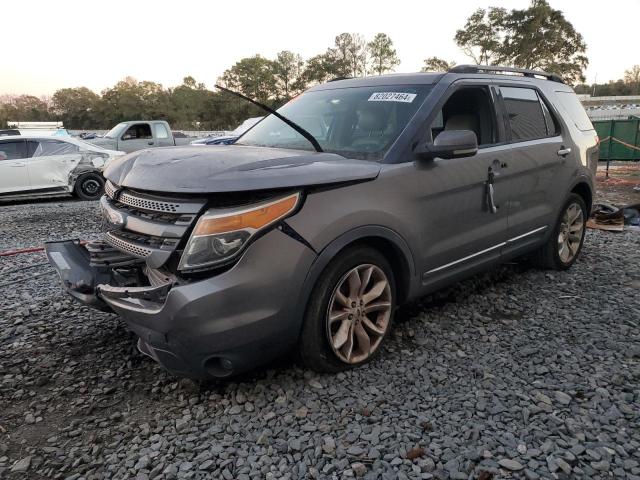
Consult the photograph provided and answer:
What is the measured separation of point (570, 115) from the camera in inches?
183

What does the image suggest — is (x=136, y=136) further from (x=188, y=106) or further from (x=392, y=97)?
(x=188, y=106)

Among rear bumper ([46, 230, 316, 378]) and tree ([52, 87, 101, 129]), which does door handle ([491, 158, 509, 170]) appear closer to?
rear bumper ([46, 230, 316, 378])

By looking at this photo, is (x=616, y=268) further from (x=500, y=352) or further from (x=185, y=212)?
(x=185, y=212)

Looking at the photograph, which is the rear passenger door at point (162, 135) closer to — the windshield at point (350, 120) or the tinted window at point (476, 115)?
the windshield at point (350, 120)

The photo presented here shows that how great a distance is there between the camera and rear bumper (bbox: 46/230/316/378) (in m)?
2.28

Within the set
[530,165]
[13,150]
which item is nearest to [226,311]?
[530,165]

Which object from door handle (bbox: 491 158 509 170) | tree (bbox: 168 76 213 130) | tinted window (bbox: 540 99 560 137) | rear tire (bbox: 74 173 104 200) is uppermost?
tree (bbox: 168 76 213 130)

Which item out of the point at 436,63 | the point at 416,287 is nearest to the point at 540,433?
the point at 416,287

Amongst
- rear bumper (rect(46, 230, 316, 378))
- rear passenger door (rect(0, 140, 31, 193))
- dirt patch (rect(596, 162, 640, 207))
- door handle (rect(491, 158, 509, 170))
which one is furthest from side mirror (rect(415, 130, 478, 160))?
rear passenger door (rect(0, 140, 31, 193))

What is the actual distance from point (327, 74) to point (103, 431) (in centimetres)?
7498

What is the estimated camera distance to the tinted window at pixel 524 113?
3.94 meters

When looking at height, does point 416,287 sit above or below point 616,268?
above

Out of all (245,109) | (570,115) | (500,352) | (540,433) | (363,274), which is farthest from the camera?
(245,109)

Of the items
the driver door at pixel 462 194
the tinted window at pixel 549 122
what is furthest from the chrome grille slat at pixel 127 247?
the tinted window at pixel 549 122
